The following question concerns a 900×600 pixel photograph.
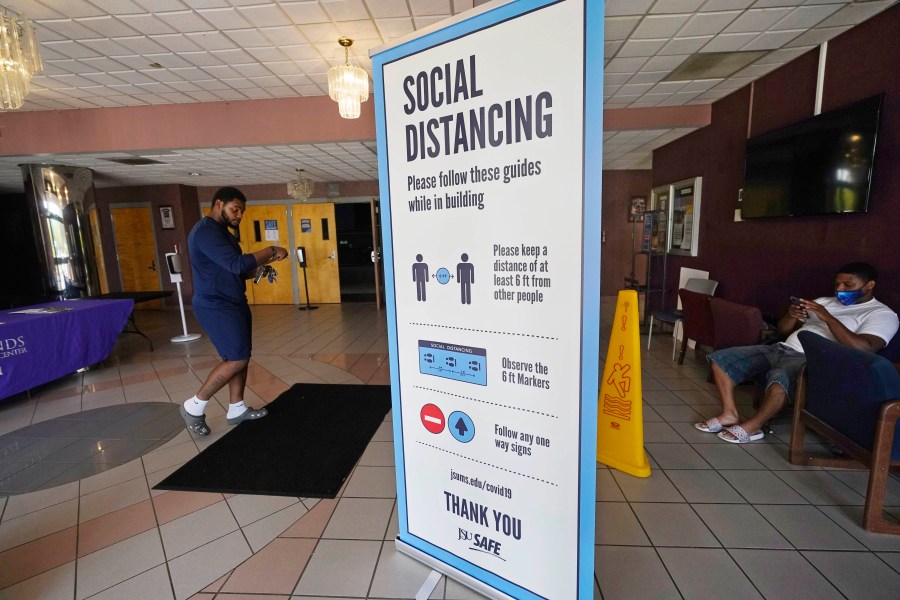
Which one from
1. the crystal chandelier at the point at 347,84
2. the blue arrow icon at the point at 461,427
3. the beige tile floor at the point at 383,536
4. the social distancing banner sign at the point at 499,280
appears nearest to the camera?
the social distancing banner sign at the point at 499,280

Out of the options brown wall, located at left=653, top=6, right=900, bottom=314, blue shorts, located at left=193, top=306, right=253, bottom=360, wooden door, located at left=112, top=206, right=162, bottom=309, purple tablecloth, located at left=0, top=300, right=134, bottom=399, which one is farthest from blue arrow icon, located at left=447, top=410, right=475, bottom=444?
wooden door, located at left=112, top=206, right=162, bottom=309

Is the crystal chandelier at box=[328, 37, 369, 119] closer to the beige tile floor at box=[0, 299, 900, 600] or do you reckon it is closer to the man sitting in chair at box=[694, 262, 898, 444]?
the beige tile floor at box=[0, 299, 900, 600]

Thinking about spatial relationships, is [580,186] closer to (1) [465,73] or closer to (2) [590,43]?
(2) [590,43]

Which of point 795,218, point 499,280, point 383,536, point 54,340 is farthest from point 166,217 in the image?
point 795,218

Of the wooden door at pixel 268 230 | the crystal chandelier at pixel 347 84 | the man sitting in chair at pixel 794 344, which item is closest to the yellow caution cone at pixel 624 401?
the man sitting in chair at pixel 794 344

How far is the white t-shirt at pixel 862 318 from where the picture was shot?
7.92ft

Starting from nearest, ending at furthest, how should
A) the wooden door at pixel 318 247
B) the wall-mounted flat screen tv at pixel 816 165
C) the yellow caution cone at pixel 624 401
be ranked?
the yellow caution cone at pixel 624 401, the wall-mounted flat screen tv at pixel 816 165, the wooden door at pixel 318 247

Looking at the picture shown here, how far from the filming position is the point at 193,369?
4633 mm

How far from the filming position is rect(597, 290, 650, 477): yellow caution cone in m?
2.38

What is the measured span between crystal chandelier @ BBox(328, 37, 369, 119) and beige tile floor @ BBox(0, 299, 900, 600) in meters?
2.50

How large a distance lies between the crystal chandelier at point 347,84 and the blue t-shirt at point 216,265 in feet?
4.29

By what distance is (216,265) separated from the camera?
112 inches

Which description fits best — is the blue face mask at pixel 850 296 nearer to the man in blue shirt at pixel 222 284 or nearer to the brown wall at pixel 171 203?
the man in blue shirt at pixel 222 284

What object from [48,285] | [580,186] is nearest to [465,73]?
[580,186]
